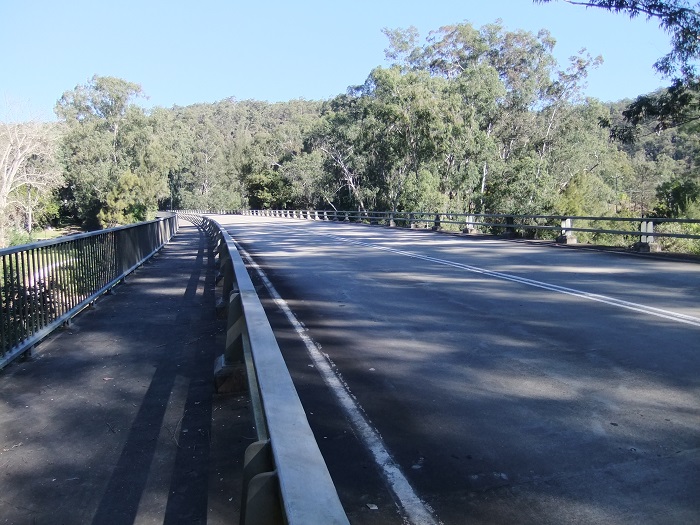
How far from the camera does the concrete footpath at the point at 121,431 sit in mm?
3662

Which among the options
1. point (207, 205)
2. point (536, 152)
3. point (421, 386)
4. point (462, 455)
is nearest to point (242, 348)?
point (421, 386)

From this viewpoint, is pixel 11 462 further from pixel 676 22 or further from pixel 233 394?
pixel 676 22

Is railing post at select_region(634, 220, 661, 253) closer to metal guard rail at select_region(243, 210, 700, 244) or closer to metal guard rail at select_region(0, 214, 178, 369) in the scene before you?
metal guard rail at select_region(243, 210, 700, 244)

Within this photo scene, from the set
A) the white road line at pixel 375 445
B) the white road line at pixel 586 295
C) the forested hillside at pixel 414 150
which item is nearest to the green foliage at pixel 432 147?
the forested hillside at pixel 414 150

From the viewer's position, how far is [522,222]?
41688 mm

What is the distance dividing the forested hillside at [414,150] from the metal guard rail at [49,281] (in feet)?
61.6

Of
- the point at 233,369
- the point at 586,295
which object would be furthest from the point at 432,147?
the point at 233,369

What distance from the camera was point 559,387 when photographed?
5305 millimetres

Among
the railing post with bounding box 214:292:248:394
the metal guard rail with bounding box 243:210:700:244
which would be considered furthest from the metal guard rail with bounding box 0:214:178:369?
the metal guard rail with bounding box 243:210:700:244

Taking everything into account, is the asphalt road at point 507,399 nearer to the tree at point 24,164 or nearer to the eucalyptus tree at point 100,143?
the tree at point 24,164

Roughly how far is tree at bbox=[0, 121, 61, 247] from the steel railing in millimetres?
26519

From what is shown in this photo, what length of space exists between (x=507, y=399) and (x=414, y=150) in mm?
51228

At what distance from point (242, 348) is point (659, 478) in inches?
135

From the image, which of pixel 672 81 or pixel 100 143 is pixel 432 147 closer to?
pixel 672 81
